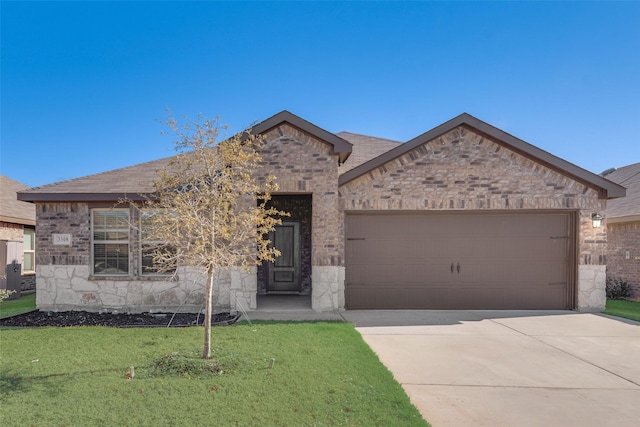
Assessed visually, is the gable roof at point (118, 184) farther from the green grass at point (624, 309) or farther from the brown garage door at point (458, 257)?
the green grass at point (624, 309)

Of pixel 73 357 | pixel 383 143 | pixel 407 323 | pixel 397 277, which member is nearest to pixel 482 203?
pixel 397 277

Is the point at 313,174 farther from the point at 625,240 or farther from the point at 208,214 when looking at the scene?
the point at 625,240

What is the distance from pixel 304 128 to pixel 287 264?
518 cm

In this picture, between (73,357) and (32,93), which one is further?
(32,93)

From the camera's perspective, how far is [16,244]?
41.7ft

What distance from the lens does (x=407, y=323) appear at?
8.16 meters

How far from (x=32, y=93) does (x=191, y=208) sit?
44.2ft

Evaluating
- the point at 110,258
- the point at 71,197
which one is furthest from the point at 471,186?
the point at 71,197

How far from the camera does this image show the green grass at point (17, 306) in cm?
924

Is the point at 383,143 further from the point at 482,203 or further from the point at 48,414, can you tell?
the point at 48,414

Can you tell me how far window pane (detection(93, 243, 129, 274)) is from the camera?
9.66 m

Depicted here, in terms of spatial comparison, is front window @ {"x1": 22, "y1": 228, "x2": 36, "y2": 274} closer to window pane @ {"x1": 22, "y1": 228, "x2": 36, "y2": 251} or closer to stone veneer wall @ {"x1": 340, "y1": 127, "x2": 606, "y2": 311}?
window pane @ {"x1": 22, "y1": 228, "x2": 36, "y2": 251}

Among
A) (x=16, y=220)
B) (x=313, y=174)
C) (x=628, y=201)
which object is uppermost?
(x=313, y=174)

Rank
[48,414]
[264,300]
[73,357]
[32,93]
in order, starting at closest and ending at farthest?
[48,414] < [73,357] < [264,300] < [32,93]
